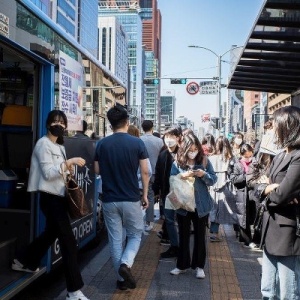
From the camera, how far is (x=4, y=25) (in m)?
3.87

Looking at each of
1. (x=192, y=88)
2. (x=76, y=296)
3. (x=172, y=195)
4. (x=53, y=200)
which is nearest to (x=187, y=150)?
(x=172, y=195)

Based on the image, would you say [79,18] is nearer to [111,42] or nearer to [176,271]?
[111,42]

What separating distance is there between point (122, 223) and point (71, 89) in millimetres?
1687

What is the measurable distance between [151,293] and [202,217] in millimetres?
1113

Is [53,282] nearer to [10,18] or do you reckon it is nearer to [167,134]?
[167,134]

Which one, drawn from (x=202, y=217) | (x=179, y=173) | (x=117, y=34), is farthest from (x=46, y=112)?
(x=117, y=34)

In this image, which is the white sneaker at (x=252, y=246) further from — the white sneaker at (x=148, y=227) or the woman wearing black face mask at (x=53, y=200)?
the woman wearing black face mask at (x=53, y=200)

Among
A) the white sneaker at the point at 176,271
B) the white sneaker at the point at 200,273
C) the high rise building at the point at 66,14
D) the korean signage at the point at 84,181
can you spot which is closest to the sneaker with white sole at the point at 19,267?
the korean signage at the point at 84,181

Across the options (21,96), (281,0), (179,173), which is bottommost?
(179,173)

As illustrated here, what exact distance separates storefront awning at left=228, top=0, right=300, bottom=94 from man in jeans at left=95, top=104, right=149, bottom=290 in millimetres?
5109

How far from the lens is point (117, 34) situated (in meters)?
161

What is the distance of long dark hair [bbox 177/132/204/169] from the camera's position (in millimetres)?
5449

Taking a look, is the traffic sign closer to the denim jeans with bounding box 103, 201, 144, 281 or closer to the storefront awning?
the storefront awning

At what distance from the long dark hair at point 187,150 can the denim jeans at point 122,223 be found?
33.4 inches
